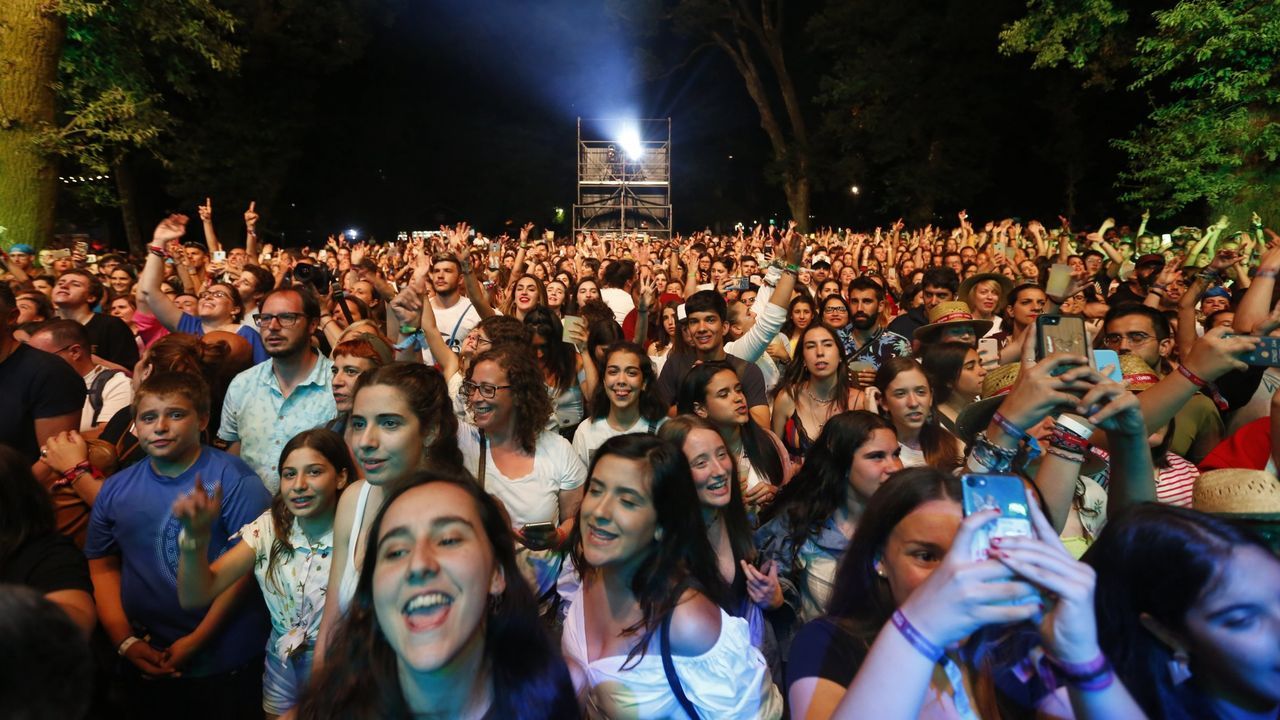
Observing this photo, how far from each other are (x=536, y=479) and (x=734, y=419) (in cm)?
110

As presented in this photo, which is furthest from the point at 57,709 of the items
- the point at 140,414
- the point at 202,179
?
the point at 202,179

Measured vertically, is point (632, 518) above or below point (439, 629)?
above

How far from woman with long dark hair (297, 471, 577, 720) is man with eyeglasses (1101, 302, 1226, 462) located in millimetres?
3430

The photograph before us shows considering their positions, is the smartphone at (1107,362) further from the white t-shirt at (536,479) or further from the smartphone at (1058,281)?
the white t-shirt at (536,479)

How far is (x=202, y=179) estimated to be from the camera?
23859mm

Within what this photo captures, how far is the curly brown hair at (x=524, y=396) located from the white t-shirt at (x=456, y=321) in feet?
7.83

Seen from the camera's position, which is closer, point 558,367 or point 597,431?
point 597,431

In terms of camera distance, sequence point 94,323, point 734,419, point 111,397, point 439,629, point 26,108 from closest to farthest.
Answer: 1. point 439,629
2. point 734,419
3. point 111,397
4. point 94,323
5. point 26,108

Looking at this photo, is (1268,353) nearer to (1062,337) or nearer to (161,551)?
(1062,337)

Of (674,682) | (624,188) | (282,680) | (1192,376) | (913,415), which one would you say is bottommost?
(282,680)

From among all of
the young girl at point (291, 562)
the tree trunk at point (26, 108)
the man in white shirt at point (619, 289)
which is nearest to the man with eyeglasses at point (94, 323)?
the young girl at point (291, 562)

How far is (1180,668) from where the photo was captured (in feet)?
5.08

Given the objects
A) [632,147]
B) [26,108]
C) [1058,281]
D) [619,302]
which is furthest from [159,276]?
[632,147]

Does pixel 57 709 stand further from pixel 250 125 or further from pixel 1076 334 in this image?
pixel 250 125
